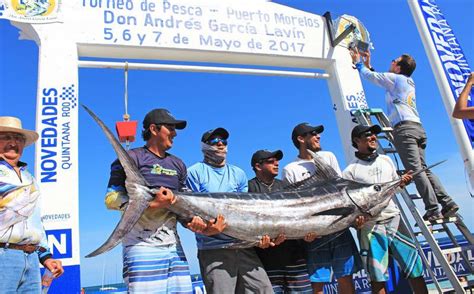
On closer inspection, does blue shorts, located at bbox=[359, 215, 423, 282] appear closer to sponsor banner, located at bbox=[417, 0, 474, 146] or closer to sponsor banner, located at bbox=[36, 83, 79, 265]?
sponsor banner, located at bbox=[417, 0, 474, 146]

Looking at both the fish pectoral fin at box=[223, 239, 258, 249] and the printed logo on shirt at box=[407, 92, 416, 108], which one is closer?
the fish pectoral fin at box=[223, 239, 258, 249]

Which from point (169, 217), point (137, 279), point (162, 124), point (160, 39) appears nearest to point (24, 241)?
point (137, 279)

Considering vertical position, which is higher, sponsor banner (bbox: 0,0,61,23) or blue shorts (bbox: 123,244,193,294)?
sponsor banner (bbox: 0,0,61,23)

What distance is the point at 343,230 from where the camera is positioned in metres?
3.16

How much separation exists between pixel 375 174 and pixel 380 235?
0.50 meters

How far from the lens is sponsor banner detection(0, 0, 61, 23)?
4.38m

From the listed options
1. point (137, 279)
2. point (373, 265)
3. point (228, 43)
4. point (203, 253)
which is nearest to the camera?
point (137, 279)

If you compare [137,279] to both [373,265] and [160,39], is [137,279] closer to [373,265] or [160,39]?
[373,265]

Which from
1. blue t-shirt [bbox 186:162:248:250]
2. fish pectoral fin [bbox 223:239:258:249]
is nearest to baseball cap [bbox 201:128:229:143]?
blue t-shirt [bbox 186:162:248:250]

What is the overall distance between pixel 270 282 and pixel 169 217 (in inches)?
35.5

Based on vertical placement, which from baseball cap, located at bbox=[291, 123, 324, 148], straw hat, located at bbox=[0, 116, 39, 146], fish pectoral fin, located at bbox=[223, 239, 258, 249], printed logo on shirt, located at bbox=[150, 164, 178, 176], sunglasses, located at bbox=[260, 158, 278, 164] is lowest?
fish pectoral fin, located at bbox=[223, 239, 258, 249]

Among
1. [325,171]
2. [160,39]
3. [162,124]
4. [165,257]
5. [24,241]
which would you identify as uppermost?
[160,39]

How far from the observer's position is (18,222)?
2.30 metres

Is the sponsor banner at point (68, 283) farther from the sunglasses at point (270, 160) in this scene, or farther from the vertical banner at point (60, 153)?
the sunglasses at point (270, 160)
